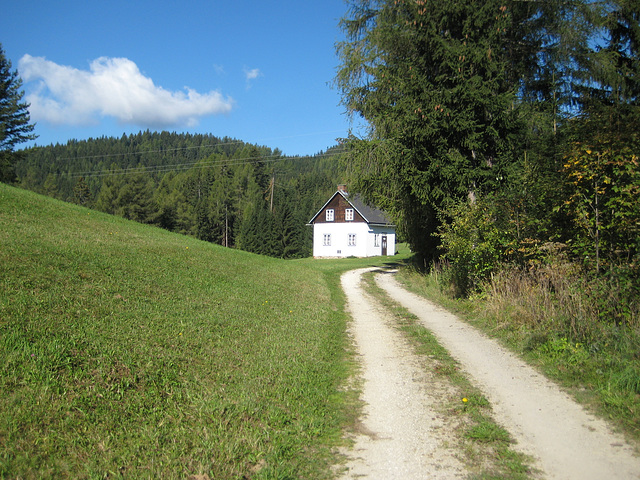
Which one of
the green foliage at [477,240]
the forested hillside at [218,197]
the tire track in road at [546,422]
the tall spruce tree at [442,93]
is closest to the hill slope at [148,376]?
the tire track in road at [546,422]

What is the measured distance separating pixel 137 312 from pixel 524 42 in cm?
1559

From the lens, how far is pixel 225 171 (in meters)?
97.7

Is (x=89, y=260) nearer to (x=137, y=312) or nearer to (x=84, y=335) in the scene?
(x=137, y=312)

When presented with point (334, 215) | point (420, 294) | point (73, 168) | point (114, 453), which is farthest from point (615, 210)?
point (73, 168)

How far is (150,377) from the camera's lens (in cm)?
532

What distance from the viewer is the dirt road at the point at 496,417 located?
12.4ft

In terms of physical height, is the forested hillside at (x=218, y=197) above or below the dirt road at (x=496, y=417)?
above

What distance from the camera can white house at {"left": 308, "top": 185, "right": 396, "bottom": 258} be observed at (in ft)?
161

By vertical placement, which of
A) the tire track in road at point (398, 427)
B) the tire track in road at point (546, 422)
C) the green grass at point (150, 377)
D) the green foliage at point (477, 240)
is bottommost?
the tire track in road at point (398, 427)

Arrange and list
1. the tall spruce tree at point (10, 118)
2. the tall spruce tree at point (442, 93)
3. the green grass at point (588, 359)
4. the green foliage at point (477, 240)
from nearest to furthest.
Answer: the green grass at point (588, 359)
the green foliage at point (477, 240)
the tall spruce tree at point (442, 93)
the tall spruce tree at point (10, 118)

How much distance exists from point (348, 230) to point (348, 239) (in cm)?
103

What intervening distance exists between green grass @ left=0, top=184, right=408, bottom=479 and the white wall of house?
38905mm

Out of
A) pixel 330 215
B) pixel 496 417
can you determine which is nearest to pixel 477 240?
pixel 496 417

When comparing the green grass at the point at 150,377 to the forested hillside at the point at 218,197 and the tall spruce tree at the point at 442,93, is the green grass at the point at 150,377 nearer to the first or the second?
the tall spruce tree at the point at 442,93
